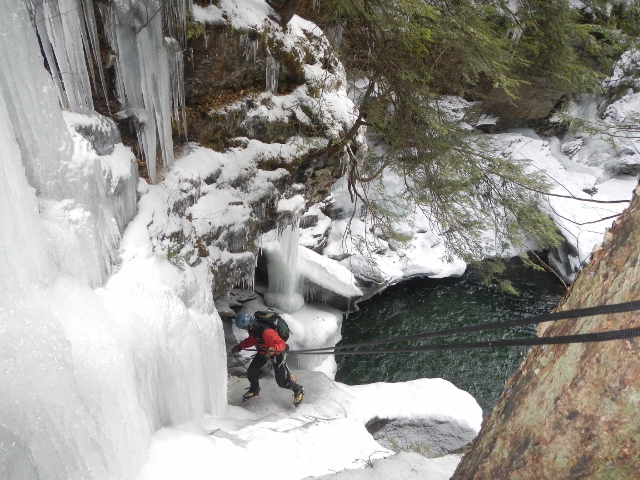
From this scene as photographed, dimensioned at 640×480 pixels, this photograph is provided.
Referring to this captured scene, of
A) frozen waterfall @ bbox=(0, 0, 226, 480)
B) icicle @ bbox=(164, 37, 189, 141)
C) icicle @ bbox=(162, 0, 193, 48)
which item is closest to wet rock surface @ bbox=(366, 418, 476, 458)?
frozen waterfall @ bbox=(0, 0, 226, 480)

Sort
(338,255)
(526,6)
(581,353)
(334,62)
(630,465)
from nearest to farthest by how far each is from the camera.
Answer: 1. (630,465)
2. (581,353)
3. (526,6)
4. (334,62)
5. (338,255)

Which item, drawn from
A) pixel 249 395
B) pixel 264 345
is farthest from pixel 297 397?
pixel 264 345

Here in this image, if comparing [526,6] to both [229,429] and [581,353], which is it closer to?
[581,353]

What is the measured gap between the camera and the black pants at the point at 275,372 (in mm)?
5094

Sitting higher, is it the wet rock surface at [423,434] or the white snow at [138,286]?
the white snow at [138,286]

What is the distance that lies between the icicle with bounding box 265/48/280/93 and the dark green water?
6.13 metres

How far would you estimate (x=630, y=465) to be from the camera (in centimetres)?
108

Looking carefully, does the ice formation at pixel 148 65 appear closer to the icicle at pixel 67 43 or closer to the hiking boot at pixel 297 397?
the icicle at pixel 67 43

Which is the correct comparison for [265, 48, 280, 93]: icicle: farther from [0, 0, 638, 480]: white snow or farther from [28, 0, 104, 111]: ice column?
[28, 0, 104, 111]: ice column

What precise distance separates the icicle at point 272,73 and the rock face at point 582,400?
17.1 ft

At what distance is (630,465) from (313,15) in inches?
304

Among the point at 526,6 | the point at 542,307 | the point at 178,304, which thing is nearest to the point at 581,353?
the point at 178,304

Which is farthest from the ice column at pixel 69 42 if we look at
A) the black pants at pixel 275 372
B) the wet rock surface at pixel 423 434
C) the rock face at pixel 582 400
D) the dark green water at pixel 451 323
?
the dark green water at pixel 451 323

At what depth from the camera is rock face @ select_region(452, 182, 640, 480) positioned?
1117mm
